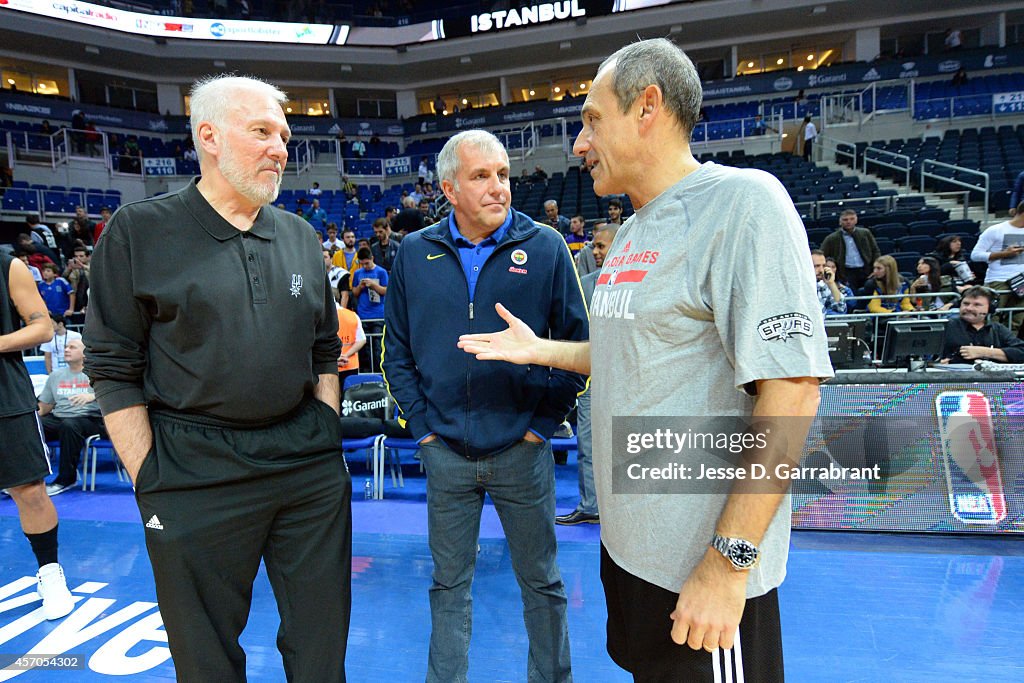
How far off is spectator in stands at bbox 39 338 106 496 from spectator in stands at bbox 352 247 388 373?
2.43m

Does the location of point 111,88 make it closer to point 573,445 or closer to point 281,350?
point 573,445

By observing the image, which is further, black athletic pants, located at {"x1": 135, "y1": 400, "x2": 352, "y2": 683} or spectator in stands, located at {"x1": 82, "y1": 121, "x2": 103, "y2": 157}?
spectator in stands, located at {"x1": 82, "y1": 121, "x2": 103, "y2": 157}

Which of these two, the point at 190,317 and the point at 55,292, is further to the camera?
the point at 55,292

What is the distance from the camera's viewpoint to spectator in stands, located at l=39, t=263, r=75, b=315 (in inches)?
333

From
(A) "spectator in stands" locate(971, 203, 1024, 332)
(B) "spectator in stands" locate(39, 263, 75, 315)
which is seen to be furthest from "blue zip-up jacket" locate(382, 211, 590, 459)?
(B) "spectator in stands" locate(39, 263, 75, 315)

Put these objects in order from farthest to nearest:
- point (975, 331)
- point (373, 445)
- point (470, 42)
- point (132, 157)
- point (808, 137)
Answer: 1. point (470, 42)
2. point (132, 157)
3. point (808, 137)
4. point (373, 445)
5. point (975, 331)

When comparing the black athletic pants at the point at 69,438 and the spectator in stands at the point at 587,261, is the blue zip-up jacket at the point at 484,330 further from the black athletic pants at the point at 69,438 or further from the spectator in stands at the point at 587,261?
the black athletic pants at the point at 69,438

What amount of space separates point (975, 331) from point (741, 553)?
4.83 meters

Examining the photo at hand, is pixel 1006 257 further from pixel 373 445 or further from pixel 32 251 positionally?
pixel 32 251

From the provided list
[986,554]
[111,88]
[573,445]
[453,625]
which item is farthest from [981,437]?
[111,88]

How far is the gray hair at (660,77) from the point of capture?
1194 millimetres

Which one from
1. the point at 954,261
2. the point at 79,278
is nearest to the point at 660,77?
the point at 954,261

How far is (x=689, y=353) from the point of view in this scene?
1.12m

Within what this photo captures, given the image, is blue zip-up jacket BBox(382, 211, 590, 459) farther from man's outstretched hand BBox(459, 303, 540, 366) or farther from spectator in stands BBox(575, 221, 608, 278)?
spectator in stands BBox(575, 221, 608, 278)
